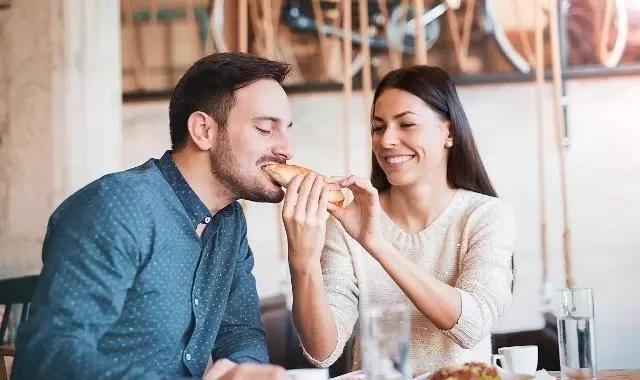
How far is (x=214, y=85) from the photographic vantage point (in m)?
1.58

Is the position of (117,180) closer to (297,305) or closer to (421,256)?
(297,305)

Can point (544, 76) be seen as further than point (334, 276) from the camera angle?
Yes

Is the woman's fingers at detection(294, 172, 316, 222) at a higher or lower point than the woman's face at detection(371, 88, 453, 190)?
lower

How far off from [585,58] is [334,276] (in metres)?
1.43

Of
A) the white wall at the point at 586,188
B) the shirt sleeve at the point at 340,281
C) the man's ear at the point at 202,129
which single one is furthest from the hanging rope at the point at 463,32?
the man's ear at the point at 202,129

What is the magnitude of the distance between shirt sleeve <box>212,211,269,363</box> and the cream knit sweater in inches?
8.0

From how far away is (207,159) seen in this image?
1.55 m

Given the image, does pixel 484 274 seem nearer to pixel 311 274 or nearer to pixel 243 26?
pixel 311 274

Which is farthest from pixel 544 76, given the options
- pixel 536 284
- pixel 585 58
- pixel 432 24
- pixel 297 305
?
pixel 297 305

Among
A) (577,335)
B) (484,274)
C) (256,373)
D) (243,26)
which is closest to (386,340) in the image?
(256,373)

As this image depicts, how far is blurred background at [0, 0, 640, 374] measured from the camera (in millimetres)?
2605

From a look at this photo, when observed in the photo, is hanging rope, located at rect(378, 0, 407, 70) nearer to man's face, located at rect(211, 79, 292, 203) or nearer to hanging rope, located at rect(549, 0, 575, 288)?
hanging rope, located at rect(549, 0, 575, 288)

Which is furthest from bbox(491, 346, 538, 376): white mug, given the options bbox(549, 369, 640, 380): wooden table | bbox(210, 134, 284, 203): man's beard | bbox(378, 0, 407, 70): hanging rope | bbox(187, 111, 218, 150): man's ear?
bbox(378, 0, 407, 70): hanging rope

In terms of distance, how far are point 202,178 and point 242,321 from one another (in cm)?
33
